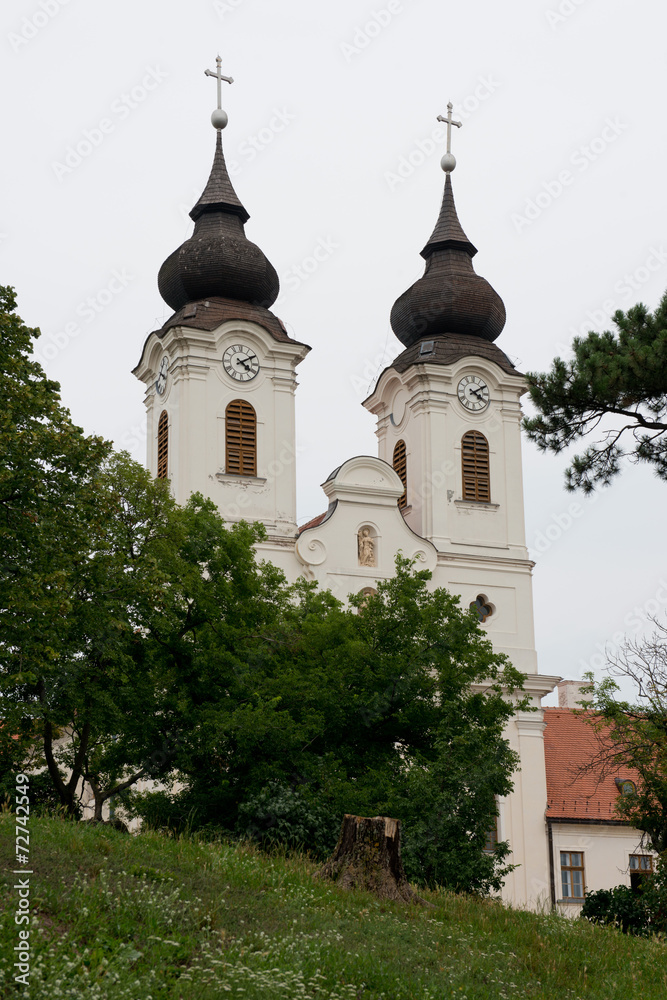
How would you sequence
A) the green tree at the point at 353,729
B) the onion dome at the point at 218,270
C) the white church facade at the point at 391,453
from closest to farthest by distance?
the green tree at the point at 353,729 < the white church facade at the point at 391,453 < the onion dome at the point at 218,270

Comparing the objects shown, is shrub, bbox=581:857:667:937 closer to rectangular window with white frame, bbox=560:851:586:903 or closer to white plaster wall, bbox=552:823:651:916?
white plaster wall, bbox=552:823:651:916

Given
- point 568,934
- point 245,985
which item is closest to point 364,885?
point 568,934

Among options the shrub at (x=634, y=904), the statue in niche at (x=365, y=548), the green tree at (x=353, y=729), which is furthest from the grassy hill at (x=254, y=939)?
the statue in niche at (x=365, y=548)

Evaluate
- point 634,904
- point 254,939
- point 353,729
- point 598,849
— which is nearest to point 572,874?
point 598,849

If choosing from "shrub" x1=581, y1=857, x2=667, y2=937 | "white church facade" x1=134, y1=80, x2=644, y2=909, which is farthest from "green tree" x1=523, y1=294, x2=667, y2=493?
"white church facade" x1=134, y1=80, x2=644, y2=909

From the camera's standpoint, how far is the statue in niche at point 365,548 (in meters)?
35.0

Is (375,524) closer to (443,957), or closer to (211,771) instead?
(211,771)

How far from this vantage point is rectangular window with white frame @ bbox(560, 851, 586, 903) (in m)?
35.1

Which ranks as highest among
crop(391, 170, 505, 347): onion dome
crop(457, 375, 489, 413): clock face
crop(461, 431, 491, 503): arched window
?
crop(391, 170, 505, 347): onion dome

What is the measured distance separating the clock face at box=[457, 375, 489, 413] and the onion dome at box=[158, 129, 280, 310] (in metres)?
5.86

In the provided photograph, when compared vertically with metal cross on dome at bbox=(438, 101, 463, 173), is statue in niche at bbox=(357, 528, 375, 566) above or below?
below

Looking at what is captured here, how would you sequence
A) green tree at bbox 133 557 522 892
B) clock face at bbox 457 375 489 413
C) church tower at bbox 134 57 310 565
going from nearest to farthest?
green tree at bbox 133 557 522 892, church tower at bbox 134 57 310 565, clock face at bbox 457 375 489 413

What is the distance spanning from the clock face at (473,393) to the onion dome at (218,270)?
586 cm

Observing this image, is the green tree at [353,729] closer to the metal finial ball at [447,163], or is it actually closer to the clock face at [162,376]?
the clock face at [162,376]
